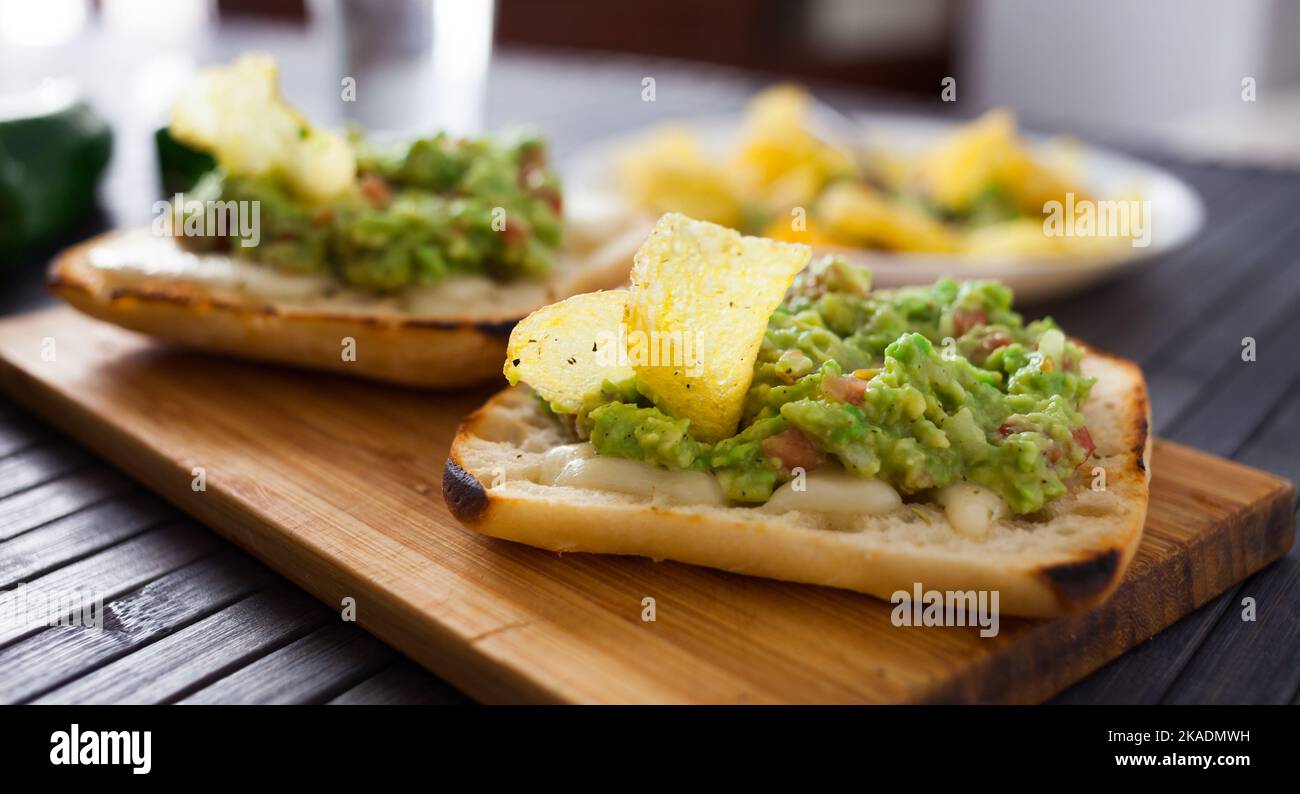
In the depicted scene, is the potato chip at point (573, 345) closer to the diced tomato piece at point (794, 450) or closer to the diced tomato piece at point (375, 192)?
the diced tomato piece at point (794, 450)

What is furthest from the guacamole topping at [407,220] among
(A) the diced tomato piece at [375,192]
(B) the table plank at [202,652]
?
(B) the table plank at [202,652]

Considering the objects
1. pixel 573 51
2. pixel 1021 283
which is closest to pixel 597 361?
pixel 1021 283

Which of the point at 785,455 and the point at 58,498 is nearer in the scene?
the point at 785,455

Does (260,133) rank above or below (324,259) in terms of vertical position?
above

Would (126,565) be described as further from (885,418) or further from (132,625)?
(885,418)

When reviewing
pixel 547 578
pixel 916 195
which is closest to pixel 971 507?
pixel 547 578

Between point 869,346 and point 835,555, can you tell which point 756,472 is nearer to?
point 835,555
